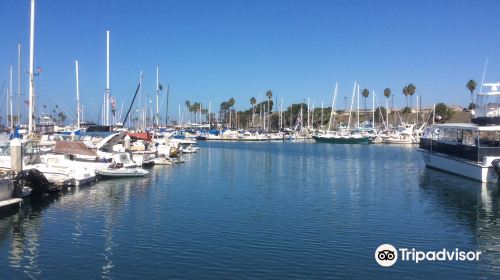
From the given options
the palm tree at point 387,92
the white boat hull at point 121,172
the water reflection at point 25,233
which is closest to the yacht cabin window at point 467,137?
the white boat hull at point 121,172

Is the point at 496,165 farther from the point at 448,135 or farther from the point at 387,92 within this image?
the point at 387,92

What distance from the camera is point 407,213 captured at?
3022 cm

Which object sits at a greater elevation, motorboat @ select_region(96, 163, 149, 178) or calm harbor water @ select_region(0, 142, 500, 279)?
motorboat @ select_region(96, 163, 149, 178)

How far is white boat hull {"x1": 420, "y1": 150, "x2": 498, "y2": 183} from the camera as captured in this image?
136ft

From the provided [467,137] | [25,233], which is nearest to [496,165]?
[467,137]

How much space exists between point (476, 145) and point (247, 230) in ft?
88.0

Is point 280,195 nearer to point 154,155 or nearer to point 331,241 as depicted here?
point 331,241

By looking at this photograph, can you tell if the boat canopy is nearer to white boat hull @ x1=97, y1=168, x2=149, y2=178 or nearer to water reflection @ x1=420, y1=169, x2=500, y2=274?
white boat hull @ x1=97, y1=168, x2=149, y2=178

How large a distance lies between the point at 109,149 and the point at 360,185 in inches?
1058

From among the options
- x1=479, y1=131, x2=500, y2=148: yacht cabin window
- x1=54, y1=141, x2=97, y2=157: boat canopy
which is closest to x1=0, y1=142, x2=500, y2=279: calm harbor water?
x1=479, y1=131, x2=500, y2=148: yacht cabin window

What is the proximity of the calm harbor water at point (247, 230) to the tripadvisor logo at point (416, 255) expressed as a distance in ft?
1.31

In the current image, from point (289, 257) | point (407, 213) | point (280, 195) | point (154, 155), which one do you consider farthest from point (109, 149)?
point (289, 257)

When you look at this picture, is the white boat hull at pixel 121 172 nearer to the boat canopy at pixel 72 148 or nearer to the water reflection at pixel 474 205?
the boat canopy at pixel 72 148

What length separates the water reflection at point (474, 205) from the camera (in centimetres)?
2214
